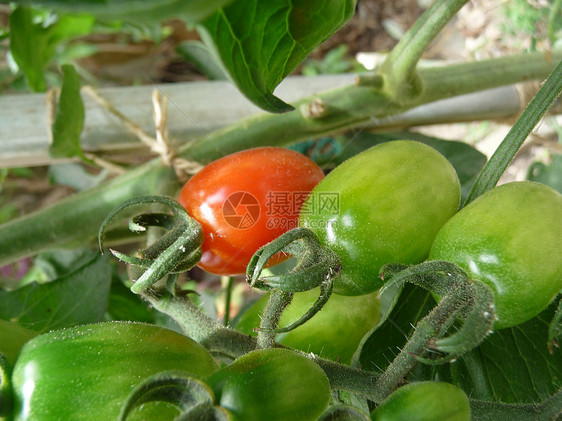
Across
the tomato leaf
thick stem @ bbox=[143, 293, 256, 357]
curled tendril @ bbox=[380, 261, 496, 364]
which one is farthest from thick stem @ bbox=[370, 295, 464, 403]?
the tomato leaf

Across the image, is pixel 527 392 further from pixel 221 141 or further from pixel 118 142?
pixel 118 142

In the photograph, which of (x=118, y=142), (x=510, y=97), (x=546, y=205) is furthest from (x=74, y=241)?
(x=510, y=97)

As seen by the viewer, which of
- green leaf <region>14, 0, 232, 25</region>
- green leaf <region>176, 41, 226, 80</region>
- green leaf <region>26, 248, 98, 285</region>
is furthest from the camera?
green leaf <region>176, 41, 226, 80</region>

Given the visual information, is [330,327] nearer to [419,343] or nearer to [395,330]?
[395,330]

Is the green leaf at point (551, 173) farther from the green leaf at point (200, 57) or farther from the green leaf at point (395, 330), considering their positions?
the green leaf at point (200, 57)

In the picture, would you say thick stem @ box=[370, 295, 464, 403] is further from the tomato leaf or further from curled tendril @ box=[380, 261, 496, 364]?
the tomato leaf

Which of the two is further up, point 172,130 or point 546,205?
point 546,205
